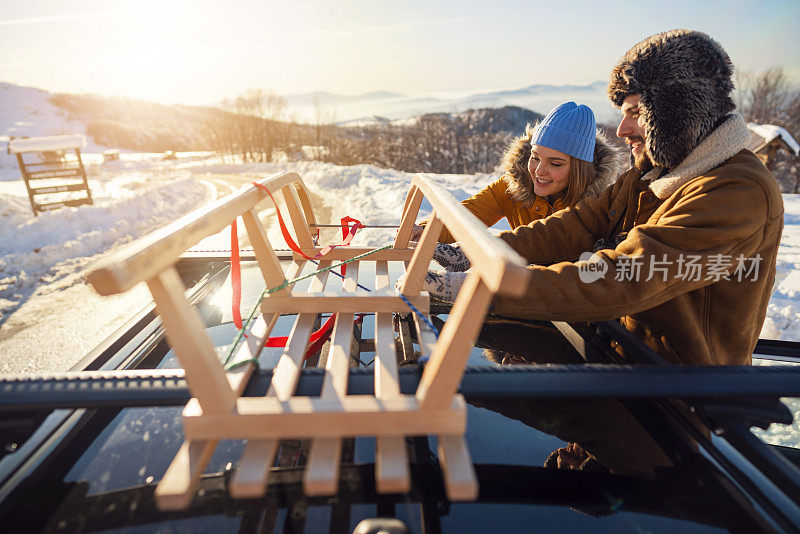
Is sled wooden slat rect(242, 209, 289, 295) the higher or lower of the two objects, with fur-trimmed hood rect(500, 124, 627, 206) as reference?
lower

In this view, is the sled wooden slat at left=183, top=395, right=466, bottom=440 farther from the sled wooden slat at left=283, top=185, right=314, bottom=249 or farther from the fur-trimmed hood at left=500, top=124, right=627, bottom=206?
the fur-trimmed hood at left=500, top=124, right=627, bottom=206

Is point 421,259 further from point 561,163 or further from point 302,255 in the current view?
point 561,163

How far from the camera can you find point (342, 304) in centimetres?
183

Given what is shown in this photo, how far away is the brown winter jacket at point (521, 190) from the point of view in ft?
9.96

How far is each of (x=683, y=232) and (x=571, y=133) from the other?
1.68m

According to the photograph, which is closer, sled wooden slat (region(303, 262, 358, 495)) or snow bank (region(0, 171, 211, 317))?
sled wooden slat (region(303, 262, 358, 495))

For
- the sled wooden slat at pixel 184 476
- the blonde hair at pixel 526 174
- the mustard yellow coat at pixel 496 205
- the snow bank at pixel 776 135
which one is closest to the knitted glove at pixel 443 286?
the sled wooden slat at pixel 184 476

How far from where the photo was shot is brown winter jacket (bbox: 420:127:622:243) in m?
3.04

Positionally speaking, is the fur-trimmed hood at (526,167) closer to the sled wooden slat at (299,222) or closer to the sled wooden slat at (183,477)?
the sled wooden slat at (299,222)

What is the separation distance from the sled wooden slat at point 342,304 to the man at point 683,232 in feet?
0.96

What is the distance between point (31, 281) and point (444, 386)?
6.13 m

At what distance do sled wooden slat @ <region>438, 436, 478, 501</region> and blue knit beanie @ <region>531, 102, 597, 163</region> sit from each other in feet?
8.05

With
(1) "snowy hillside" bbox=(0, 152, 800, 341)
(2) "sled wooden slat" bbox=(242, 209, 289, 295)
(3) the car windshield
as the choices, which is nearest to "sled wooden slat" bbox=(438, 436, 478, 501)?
(3) the car windshield

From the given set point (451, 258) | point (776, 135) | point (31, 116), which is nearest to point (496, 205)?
point (451, 258)
